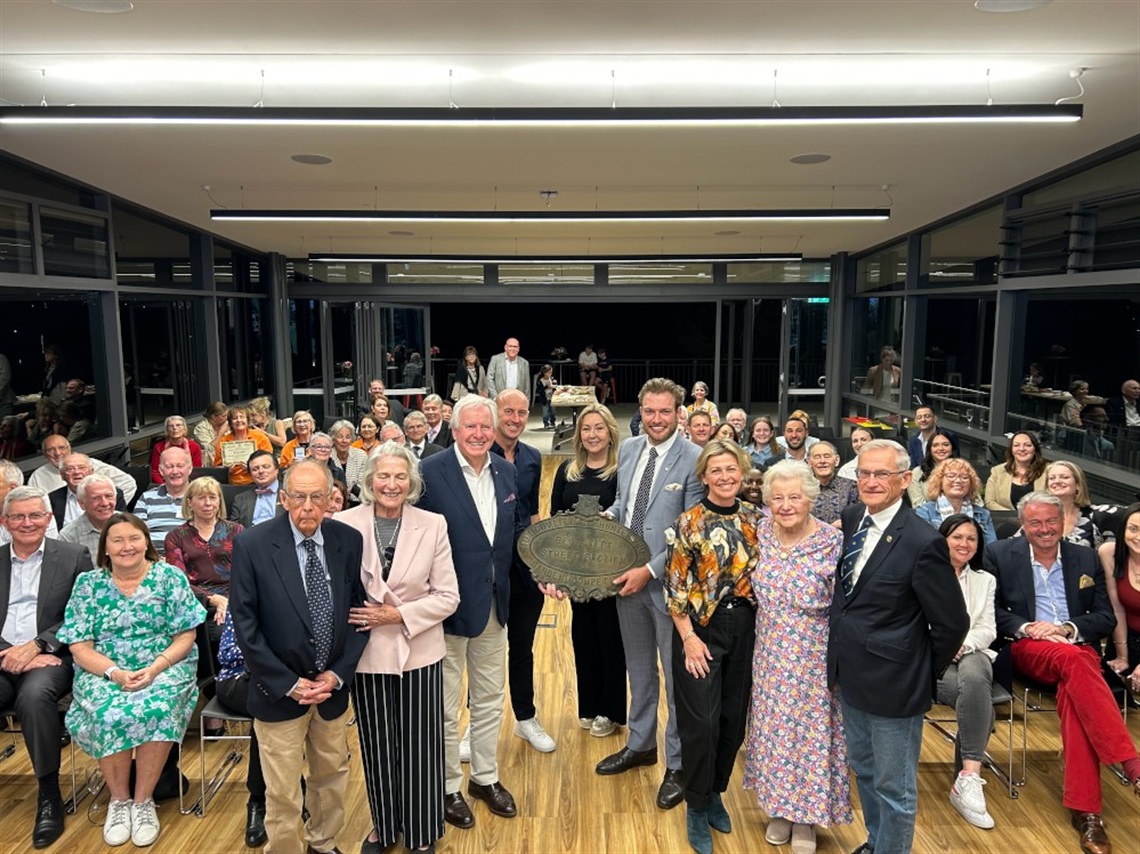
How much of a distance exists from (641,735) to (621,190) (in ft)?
19.0

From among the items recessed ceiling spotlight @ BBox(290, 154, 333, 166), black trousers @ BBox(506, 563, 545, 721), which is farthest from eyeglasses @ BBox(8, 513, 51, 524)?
recessed ceiling spotlight @ BBox(290, 154, 333, 166)

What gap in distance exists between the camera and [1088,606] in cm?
394

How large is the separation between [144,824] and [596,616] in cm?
221

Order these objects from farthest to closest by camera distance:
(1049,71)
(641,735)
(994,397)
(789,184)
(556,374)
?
(556,374), (994,397), (789,184), (1049,71), (641,735)

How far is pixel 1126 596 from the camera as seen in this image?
12.8 ft

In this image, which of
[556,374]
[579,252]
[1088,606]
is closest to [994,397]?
[1088,606]

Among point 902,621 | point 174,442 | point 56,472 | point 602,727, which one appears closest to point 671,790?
point 602,727

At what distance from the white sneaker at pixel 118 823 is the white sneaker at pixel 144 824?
22mm

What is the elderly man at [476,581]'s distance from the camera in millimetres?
3297

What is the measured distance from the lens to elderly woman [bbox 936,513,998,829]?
3546 millimetres

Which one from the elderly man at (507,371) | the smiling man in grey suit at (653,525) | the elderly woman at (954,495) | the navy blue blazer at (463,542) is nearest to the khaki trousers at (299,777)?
the navy blue blazer at (463,542)

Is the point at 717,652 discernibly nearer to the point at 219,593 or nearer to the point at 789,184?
the point at 219,593

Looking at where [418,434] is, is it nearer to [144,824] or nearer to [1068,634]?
[144,824]

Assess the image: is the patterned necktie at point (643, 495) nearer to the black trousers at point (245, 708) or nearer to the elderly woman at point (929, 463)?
the black trousers at point (245, 708)
